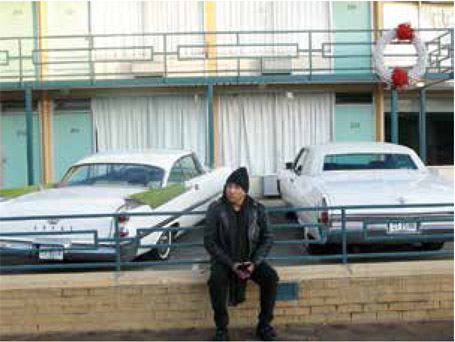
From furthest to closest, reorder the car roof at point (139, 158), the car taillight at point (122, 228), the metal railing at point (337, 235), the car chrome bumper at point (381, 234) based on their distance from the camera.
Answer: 1. the car roof at point (139, 158)
2. the car taillight at point (122, 228)
3. the car chrome bumper at point (381, 234)
4. the metal railing at point (337, 235)

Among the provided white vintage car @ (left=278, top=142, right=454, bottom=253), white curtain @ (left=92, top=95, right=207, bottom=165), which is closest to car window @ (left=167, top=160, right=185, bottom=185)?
white vintage car @ (left=278, top=142, right=454, bottom=253)

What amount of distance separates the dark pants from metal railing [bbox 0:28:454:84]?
30.9 feet

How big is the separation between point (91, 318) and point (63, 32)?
10.6 m

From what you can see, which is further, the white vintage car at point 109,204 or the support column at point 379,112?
the support column at point 379,112

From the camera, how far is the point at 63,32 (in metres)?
15.2

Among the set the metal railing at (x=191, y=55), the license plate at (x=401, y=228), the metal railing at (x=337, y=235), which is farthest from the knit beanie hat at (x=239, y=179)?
the metal railing at (x=191, y=55)

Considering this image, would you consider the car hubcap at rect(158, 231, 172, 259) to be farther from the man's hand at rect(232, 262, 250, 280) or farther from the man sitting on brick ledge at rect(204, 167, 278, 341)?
Answer: the man's hand at rect(232, 262, 250, 280)

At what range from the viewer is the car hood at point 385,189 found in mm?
7156

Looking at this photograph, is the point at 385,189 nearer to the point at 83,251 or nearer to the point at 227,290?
the point at 227,290

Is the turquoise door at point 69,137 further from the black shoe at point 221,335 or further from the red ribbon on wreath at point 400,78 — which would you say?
the black shoe at point 221,335

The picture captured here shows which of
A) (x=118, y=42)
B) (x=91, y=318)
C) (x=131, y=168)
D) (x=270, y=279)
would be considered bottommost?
(x=91, y=318)

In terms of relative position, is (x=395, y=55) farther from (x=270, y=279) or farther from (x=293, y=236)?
(x=270, y=279)

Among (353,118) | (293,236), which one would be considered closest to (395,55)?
(353,118)

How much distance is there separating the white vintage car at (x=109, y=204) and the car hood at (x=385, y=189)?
1.91 m
